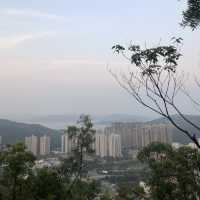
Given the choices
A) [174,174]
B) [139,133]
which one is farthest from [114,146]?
→ [174,174]

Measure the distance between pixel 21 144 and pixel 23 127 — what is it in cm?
5906

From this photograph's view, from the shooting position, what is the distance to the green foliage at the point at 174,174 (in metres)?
8.54

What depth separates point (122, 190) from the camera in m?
10.6

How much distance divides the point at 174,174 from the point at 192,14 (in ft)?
14.2

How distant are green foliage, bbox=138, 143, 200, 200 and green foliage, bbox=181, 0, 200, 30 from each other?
3.64 metres

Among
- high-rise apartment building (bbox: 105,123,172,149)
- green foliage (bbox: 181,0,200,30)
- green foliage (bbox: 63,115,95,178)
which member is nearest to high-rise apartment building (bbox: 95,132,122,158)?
high-rise apartment building (bbox: 105,123,172,149)

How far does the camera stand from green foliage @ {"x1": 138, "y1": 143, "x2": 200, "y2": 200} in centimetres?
854

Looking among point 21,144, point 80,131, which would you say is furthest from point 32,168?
point 80,131

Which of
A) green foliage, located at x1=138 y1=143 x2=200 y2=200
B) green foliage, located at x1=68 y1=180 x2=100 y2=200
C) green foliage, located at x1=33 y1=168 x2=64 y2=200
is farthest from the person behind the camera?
green foliage, located at x1=68 y1=180 x2=100 y2=200

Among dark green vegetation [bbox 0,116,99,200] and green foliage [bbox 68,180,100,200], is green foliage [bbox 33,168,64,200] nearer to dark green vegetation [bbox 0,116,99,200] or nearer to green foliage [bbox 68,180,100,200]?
dark green vegetation [bbox 0,116,99,200]

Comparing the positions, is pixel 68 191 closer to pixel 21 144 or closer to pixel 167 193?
pixel 21 144

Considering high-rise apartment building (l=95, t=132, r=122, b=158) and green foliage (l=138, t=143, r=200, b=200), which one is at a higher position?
high-rise apartment building (l=95, t=132, r=122, b=158)

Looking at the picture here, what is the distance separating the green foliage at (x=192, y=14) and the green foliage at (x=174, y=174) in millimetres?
3642

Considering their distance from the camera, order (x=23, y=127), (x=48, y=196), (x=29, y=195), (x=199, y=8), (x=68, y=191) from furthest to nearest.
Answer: (x=23, y=127) → (x=68, y=191) → (x=29, y=195) → (x=48, y=196) → (x=199, y=8)
